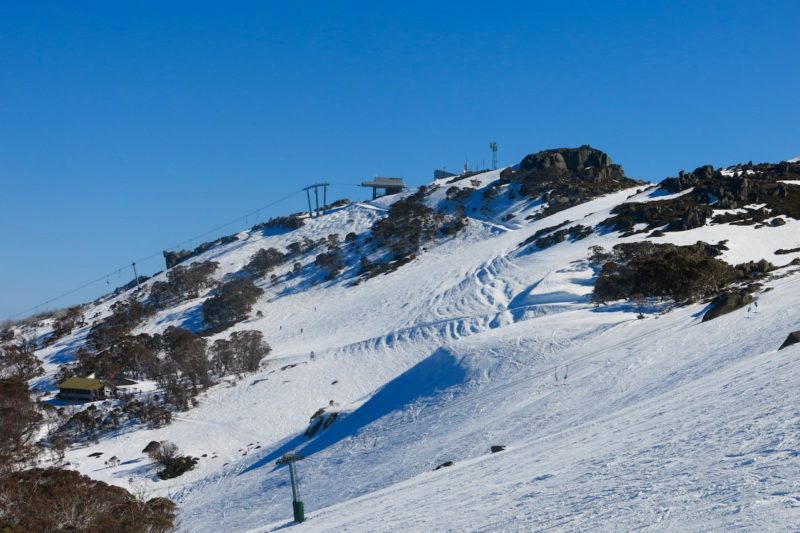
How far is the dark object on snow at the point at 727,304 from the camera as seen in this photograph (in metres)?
27.7

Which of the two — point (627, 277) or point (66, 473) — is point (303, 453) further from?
point (627, 277)

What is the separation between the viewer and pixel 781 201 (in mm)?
71312

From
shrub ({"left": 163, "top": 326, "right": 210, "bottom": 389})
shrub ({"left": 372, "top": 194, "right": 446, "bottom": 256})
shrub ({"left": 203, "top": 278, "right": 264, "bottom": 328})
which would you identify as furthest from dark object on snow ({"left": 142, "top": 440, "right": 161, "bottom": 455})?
shrub ({"left": 372, "top": 194, "right": 446, "bottom": 256})

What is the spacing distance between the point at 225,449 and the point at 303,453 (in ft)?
40.1

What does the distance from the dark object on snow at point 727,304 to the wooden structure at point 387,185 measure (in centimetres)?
10334

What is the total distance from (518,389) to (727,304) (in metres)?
8.94

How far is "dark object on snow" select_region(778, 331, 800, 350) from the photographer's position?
63.8 feet

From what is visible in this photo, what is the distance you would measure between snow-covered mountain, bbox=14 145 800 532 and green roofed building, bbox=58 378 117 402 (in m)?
10.3

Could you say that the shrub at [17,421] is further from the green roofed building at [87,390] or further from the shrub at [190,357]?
the shrub at [190,357]

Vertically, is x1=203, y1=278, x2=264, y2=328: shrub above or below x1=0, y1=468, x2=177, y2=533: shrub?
above

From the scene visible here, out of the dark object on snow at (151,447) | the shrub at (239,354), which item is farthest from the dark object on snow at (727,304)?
the shrub at (239,354)

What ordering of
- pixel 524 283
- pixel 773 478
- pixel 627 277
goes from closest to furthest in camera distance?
1. pixel 773 478
2. pixel 627 277
3. pixel 524 283

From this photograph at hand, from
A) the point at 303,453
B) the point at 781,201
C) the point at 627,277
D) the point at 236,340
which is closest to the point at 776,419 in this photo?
the point at 303,453

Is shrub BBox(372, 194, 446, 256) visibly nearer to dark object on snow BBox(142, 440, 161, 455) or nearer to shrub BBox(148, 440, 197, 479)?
dark object on snow BBox(142, 440, 161, 455)
